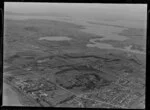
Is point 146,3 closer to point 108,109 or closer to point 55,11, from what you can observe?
point 55,11

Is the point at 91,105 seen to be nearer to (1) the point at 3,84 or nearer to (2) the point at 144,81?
(2) the point at 144,81

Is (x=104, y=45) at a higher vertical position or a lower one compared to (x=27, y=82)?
higher

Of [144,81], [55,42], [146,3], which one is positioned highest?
[146,3]

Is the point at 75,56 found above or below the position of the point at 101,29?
below

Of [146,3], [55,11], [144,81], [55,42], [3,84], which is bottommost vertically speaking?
[3,84]

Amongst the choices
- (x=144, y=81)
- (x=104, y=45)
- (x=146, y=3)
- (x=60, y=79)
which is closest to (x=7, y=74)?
(x=60, y=79)

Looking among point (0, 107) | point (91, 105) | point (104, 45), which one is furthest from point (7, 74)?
point (104, 45)
